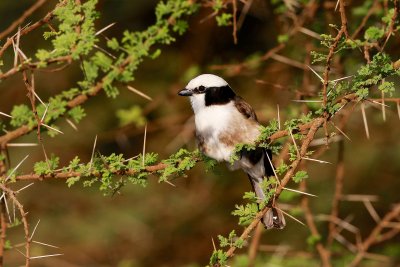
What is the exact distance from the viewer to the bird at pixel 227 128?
4.33 metres

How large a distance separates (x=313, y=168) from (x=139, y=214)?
2038 mm

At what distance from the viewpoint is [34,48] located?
8.79 meters

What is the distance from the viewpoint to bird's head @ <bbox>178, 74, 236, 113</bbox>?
4.66m

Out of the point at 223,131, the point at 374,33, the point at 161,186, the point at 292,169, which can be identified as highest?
the point at 374,33

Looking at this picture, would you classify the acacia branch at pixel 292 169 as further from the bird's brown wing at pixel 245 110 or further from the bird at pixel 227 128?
the bird's brown wing at pixel 245 110

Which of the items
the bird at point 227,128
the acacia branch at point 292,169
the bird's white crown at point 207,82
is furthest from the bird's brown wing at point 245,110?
the acacia branch at point 292,169

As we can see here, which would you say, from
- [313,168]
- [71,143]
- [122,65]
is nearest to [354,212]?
[313,168]

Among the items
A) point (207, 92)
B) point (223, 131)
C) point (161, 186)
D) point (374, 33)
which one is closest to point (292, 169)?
point (374, 33)

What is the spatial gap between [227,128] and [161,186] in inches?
199

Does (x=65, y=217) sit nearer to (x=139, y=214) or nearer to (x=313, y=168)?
(x=139, y=214)

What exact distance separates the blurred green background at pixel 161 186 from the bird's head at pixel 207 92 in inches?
139

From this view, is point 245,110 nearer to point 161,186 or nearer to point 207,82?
point 207,82

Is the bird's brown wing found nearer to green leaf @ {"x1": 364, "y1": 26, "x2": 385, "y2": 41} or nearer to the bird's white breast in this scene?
the bird's white breast

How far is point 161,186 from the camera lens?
30.7 ft
